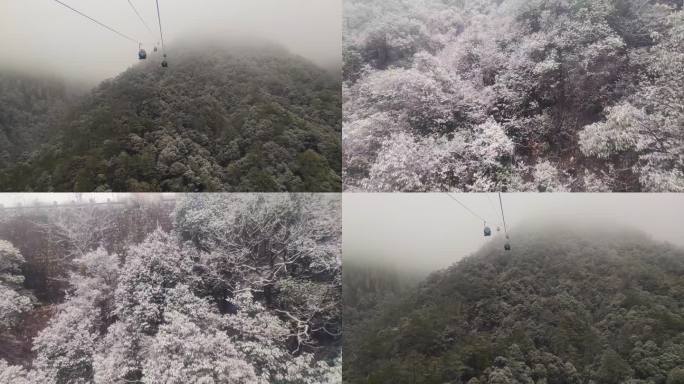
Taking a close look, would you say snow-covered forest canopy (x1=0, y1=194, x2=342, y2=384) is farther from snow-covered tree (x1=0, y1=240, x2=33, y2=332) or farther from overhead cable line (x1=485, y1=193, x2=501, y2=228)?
overhead cable line (x1=485, y1=193, x2=501, y2=228)

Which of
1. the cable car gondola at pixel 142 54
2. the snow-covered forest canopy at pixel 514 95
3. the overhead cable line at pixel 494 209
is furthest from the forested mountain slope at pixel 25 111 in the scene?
the overhead cable line at pixel 494 209

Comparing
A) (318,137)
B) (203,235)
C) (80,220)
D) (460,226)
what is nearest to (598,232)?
(460,226)

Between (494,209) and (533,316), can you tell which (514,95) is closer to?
(494,209)

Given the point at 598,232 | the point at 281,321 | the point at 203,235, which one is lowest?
the point at 281,321

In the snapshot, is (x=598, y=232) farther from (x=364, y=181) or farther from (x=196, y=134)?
(x=196, y=134)

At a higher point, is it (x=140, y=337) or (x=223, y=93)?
(x=223, y=93)

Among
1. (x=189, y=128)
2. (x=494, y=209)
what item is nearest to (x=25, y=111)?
(x=189, y=128)
